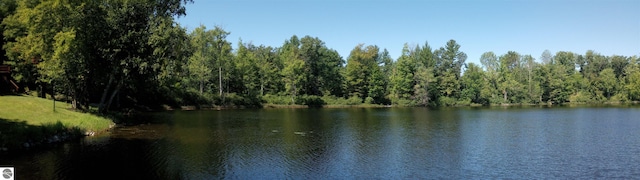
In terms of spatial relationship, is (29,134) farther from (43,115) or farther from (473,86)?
(473,86)

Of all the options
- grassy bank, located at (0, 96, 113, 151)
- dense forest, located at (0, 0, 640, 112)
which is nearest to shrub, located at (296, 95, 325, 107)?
dense forest, located at (0, 0, 640, 112)

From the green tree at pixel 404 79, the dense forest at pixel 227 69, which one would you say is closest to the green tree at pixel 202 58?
the dense forest at pixel 227 69

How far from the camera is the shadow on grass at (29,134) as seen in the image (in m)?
26.3

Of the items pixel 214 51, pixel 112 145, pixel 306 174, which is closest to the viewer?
pixel 306 174

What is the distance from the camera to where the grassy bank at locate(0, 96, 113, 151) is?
27438 millimetres

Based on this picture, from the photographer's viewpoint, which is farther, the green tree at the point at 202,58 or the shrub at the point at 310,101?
the shrub at the point at 310,101

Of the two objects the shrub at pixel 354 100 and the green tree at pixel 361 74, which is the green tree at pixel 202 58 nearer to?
the shrub at pixel 354 100

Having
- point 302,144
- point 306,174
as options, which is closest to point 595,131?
point 302,144

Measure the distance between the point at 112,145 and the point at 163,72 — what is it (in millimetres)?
13247

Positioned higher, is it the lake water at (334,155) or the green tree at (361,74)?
the green tree at (361,74)

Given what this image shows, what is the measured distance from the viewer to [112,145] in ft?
98.1

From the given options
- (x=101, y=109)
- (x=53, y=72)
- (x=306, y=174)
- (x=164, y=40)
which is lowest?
(x=306, y=174)

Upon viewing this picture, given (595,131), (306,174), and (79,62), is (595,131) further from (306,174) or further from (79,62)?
(79,62)

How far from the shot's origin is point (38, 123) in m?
31.8
